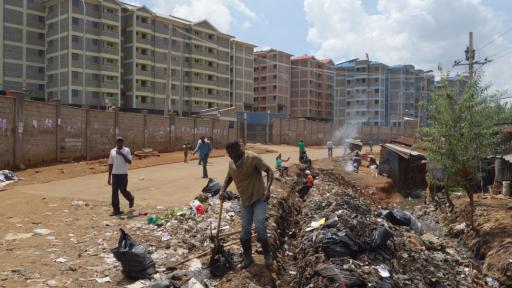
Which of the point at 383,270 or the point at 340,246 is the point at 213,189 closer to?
→ the point at 340,246

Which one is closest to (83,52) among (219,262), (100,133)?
(100,133)

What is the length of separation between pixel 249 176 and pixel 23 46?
189 ft

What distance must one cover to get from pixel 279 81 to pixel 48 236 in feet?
265

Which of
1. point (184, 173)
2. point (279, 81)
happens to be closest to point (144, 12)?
point (279, 81)

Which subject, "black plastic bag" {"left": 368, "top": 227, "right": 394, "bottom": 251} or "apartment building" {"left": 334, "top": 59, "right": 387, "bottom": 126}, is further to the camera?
"apartment building" {"left": 334, "top": 59, "right": 387, "bottom": 126}

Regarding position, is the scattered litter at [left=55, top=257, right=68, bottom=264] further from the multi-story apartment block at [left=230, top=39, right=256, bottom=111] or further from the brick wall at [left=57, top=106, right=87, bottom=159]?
the multi-story apartment block at [left=230, top=39, right=256, bottom=111]

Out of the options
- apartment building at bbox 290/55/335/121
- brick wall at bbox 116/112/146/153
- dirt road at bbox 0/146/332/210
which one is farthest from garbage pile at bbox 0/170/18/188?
apartment building at bbox 290/55/335/121

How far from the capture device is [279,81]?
8706 centimetres

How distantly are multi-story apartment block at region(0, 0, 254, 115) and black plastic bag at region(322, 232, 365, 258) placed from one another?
42.2m

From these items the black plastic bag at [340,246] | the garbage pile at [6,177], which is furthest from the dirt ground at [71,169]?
the black plastic bag at [340,246]

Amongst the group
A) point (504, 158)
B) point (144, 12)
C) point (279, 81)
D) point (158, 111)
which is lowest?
point (504, 158)

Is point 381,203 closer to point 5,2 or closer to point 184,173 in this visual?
point 184,173

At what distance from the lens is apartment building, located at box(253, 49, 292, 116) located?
285 ft

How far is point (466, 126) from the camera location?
11500 mm
